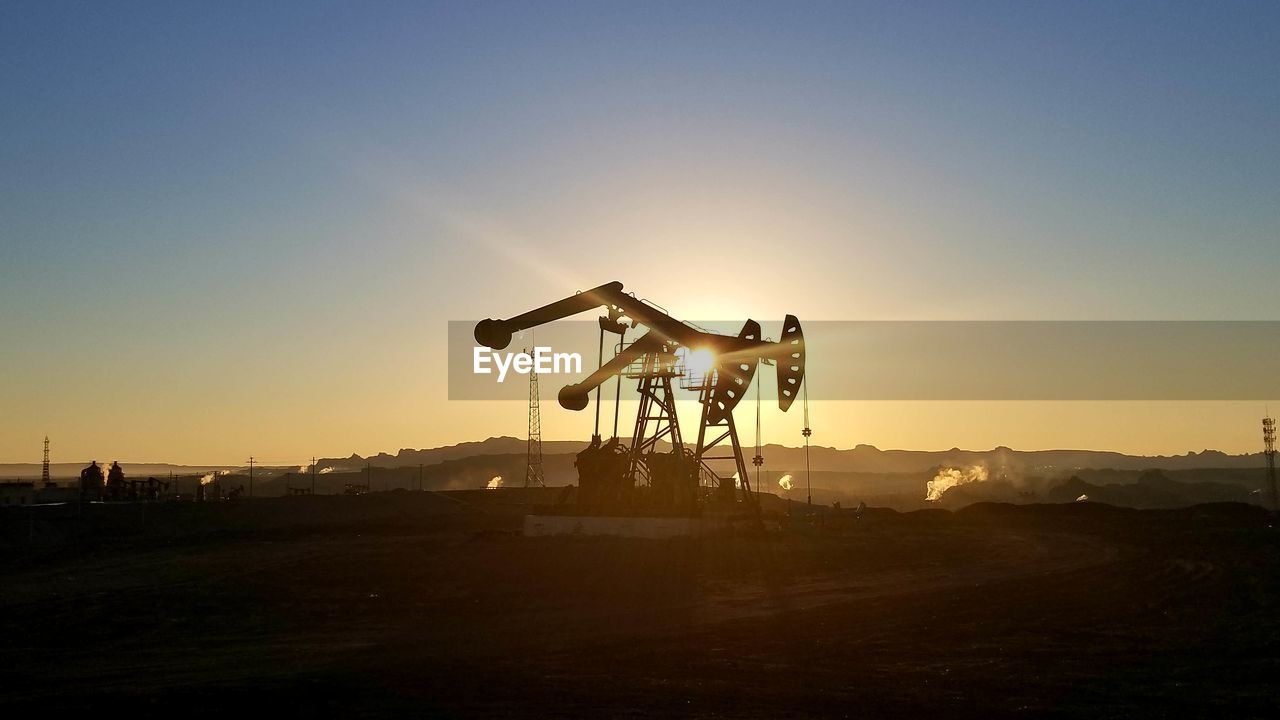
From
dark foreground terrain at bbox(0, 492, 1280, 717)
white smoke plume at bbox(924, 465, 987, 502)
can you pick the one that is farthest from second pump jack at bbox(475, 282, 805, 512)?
white smoke plume at bbox(924, 465, 987, 502)

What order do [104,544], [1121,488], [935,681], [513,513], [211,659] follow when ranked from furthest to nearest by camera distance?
[1121,488] → [513,513] → [104,544] → [211,659] → [935,681]

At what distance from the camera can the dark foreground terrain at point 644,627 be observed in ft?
43.1

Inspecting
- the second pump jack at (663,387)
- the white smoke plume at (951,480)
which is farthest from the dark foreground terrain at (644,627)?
the white smoke plume at (951,480)

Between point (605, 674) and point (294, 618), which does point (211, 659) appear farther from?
point (605, 674)

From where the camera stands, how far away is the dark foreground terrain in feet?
43.1

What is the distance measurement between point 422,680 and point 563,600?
10.5m

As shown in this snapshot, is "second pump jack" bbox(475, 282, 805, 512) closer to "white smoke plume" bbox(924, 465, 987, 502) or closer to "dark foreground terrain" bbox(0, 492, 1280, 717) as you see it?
"dark foreground terrain" bbox(0, 492, 1280, 717)

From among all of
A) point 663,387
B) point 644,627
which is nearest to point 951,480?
point 663,387

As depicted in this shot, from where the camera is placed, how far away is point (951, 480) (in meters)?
142

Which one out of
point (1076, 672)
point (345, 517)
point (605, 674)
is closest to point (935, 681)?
point (1076, 672)

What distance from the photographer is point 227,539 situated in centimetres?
4522

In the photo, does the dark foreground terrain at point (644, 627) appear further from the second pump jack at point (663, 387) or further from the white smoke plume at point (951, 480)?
the white smoke plume at point (951, 480)

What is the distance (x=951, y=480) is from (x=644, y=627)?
130827 millimetres

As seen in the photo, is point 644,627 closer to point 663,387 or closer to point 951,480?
point 663,387
